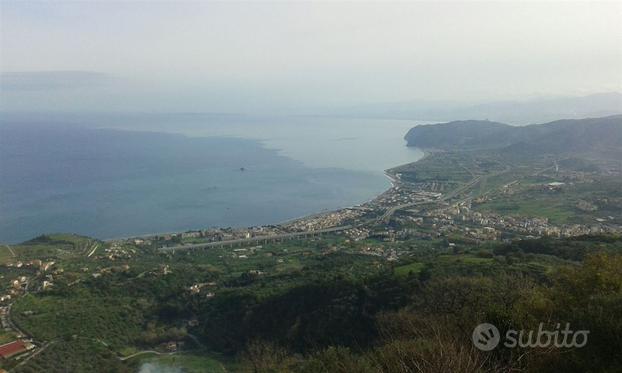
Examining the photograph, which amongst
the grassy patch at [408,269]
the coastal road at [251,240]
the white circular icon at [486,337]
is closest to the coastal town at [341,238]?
the coastal road at [251,240]

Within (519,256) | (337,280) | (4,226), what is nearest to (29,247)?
(4,226)

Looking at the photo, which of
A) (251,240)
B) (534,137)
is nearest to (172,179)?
(251,240)

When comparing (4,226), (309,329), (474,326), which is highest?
(474,326)

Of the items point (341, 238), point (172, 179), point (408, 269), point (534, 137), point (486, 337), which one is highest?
point (534, 137)

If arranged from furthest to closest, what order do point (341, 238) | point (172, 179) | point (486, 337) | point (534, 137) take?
1. point (534, 137)
2. point (172, 179)
3. point (341, 238)
4. point (486, 337)

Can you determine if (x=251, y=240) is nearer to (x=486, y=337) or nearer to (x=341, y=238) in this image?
(x=341, y=238)

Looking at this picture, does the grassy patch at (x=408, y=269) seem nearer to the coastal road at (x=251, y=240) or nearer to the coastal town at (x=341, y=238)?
the coastal town at (x=341, y=238)

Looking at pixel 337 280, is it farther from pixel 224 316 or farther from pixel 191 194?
pixel 191 194
